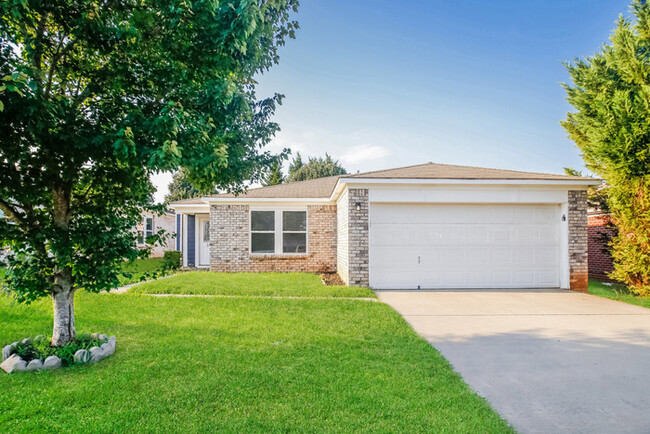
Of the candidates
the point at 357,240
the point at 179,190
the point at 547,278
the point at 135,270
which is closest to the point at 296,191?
the point at 357,240

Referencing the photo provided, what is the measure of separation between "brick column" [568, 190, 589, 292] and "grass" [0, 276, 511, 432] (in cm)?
633

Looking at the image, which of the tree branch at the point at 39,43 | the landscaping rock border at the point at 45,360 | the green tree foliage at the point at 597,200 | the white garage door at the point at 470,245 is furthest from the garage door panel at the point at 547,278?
the tree branch at the point at 39,43

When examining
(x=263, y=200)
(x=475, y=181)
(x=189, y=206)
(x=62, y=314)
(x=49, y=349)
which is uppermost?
(x=475, y=181)

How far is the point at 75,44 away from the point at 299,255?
9579 mm

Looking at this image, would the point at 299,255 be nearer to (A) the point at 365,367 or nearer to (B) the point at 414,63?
(B) the point at 414,63

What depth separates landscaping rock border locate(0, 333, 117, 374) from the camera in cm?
370

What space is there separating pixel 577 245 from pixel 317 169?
26410 millimetres

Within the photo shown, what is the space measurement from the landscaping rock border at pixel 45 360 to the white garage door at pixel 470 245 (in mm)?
6408

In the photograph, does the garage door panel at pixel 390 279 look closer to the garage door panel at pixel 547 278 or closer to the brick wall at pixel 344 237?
the brick wall at pixel 344 237

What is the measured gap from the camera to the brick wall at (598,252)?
34.2ft

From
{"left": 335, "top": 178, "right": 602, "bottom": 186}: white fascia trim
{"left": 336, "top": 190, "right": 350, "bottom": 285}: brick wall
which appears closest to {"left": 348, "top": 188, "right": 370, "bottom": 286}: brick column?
{"left": 336, "top": 190, "right": 350, "bottom": 285}: brick wall

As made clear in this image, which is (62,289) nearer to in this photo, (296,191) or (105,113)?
(105,113)

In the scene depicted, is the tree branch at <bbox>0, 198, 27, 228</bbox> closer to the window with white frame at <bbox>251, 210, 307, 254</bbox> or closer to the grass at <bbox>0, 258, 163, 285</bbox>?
the grass at <bbox>0, 258, 163, 285</bbox>

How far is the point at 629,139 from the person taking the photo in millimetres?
7664
